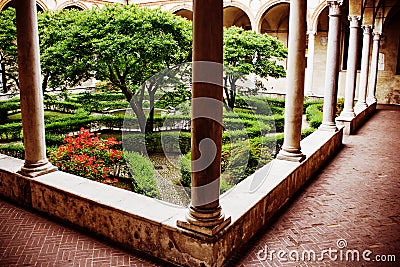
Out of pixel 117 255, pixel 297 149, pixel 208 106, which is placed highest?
pixel 208 106

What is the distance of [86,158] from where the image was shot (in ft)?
23.7

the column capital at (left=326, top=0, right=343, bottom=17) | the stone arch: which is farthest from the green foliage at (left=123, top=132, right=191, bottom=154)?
the stone arch

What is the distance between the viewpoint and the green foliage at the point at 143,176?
678 centimetres

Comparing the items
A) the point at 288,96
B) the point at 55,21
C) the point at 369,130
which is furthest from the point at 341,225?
the point at 55,21

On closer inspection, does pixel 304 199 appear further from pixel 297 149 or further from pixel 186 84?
pixel 186 84

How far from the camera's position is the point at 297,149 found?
6.46 m

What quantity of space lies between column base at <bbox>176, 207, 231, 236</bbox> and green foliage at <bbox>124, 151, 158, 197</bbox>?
2.91 metres

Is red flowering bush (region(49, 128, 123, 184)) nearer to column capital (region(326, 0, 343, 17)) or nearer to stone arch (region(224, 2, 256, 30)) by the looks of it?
column capital (region(326, 0, 343, 17))

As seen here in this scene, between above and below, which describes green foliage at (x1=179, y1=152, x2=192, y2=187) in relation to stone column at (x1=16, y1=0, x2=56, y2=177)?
below

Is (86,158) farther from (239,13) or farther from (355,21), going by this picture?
(239,13)

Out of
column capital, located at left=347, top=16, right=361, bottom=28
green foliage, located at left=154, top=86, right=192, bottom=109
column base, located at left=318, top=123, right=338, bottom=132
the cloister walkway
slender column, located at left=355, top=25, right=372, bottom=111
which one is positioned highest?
column capital, located at left=347, top=16, right=361, bottom=28

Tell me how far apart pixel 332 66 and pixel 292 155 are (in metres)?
3.49

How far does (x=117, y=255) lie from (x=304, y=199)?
10.5 ft
